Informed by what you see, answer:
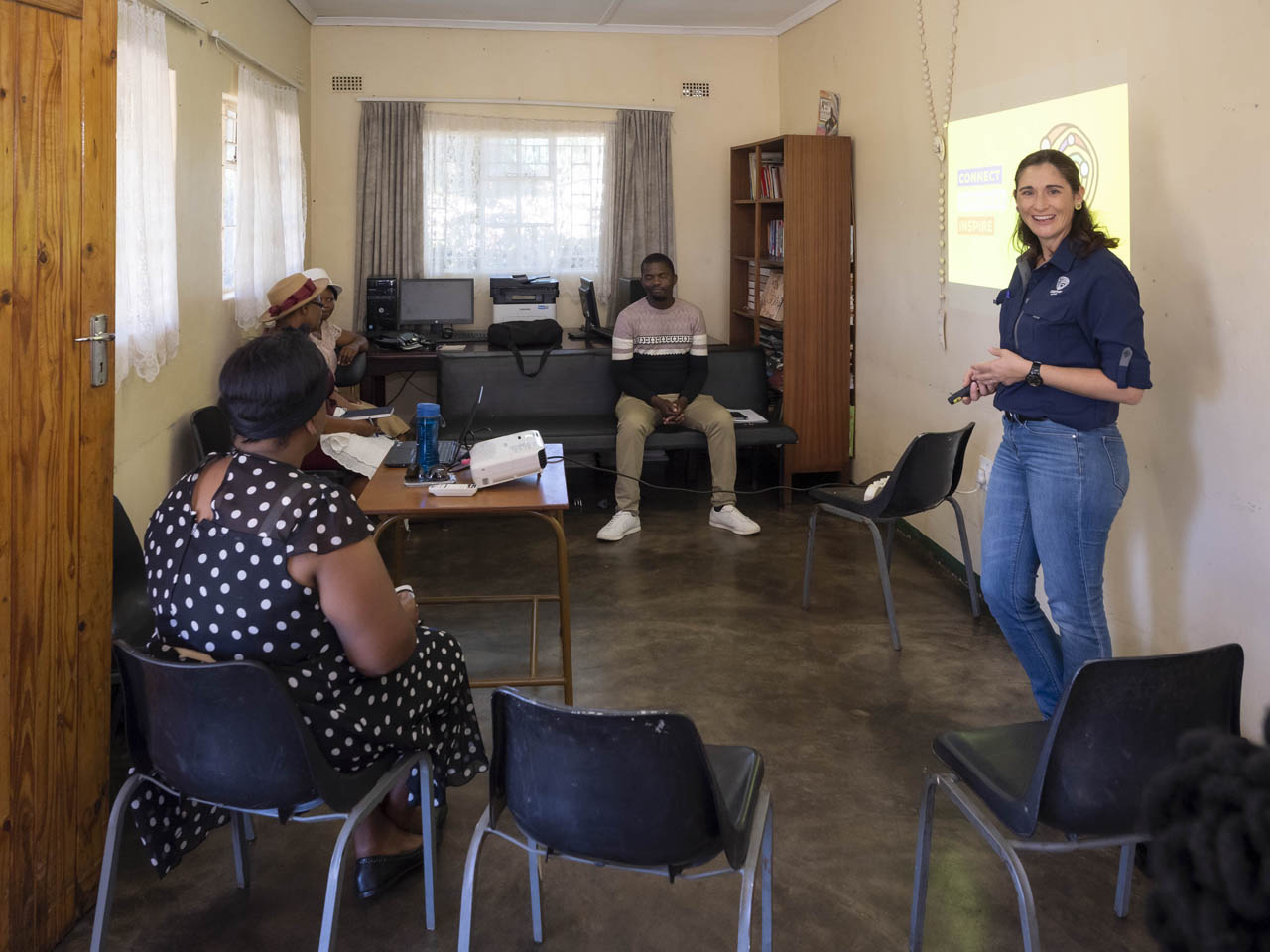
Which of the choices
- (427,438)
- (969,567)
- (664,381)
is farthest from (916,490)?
(664,381)

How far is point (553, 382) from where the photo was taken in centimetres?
621

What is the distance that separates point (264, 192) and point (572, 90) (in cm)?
259

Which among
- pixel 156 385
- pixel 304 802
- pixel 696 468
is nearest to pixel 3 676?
pixel 304 802

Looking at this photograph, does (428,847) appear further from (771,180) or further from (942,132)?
(771,180)

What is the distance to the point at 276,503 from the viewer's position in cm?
192

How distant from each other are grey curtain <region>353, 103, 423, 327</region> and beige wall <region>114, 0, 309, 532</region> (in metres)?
1.86

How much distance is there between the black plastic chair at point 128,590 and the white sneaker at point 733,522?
9.69ft

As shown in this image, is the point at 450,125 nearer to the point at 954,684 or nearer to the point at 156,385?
the point at 156,385

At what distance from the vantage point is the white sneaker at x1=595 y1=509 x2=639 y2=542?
527 centimetres

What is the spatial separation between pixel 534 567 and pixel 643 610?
77 centimetres

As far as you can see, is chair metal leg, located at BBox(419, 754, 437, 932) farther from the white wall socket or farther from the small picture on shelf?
the small picture on shelf

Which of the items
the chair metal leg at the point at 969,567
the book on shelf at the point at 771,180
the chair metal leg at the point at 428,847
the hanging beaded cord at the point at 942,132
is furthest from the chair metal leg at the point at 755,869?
the book on shelf at the point at 771,180

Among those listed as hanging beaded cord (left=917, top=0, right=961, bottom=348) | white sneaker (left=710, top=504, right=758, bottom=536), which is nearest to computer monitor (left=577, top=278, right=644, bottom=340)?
white sneaker (left=710, top=504, right=758, bottom=536)

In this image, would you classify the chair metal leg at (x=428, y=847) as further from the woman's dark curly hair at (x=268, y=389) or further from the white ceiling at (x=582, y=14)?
the white ceiling at (x=582, y=14)
